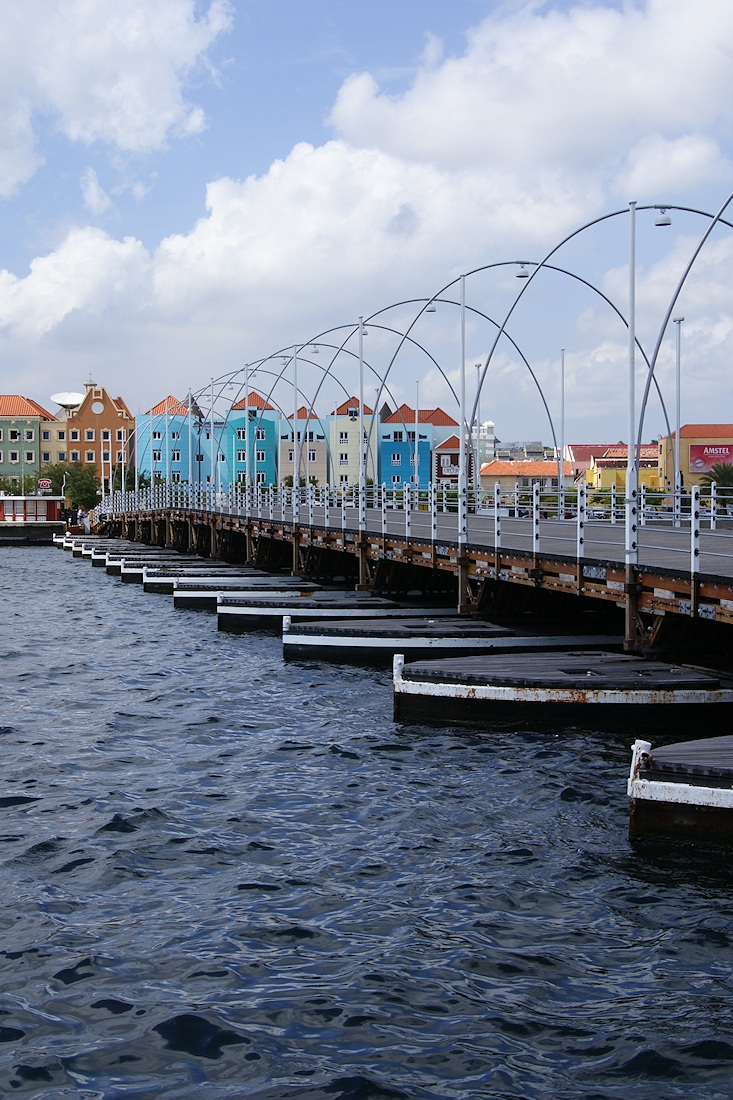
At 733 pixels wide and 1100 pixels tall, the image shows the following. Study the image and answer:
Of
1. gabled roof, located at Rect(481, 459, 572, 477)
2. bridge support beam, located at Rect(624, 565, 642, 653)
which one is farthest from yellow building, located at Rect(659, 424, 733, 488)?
bridge support beam, located at Rect(624, 565, 642, 653)

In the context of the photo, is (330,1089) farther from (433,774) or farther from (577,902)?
(433,774)

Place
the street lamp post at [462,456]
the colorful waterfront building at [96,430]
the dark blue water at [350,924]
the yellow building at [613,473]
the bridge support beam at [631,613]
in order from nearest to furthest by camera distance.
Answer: the dark blue water at [350,924] < the bridge support beam at [631,613] < the street lamp post at [462,456] < the yellow building at [613,473] < the colorful waterfront building at [96,430]

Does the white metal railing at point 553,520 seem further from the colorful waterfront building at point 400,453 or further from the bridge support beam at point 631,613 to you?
the colorful waterfront building at point 400,453

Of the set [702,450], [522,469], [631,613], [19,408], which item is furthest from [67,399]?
[631,613]

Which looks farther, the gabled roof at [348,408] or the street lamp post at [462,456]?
the gabled roof at [348,408]

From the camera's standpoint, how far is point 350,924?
36.2ft

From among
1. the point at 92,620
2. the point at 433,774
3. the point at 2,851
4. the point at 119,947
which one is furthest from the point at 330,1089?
the point at 92,620

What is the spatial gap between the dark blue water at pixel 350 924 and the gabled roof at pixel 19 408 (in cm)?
13624

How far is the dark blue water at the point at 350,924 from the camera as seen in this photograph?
28.6 ft

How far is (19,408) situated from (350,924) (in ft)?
483

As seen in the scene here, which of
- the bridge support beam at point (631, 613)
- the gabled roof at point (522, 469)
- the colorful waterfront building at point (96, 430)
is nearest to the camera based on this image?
the bridge support beam at point (631, 613)

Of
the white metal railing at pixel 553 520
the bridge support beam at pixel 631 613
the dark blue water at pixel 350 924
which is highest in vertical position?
the white metal railing at pixel 553 520

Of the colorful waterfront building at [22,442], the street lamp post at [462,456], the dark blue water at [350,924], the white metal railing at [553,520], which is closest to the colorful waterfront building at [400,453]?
the colorful waterfront building at [22,442]

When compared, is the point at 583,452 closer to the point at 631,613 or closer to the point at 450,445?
the point at 450,445
